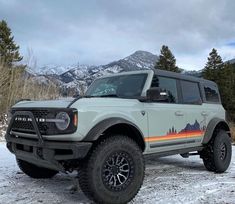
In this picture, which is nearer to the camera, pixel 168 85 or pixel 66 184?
pixel 66 184

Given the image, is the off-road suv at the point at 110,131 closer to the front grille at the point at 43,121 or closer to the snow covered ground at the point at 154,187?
the front grille at the point at 43,121

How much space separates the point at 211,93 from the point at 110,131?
127 inches

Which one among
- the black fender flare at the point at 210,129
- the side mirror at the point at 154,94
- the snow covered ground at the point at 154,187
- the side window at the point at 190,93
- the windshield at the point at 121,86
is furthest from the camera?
the black fender flare at the point at 210,129

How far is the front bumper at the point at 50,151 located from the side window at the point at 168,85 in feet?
6.11

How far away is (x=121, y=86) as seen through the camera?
5586 millimetres

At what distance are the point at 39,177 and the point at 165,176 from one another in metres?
2.08

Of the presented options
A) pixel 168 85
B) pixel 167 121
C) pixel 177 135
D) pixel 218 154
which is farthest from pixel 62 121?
pixel 218 154

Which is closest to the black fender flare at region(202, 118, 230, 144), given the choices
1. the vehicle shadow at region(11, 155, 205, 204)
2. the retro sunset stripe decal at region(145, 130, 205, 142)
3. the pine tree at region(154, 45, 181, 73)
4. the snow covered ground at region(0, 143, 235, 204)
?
the retro sunset stripe decal at region(145, 130, 205, 142)

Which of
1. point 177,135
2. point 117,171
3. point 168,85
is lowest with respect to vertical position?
point 117,171

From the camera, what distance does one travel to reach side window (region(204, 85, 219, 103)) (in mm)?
6922

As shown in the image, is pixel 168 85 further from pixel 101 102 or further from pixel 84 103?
pixel 84 103

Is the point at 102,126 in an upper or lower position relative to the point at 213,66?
lower

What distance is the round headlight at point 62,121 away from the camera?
411 centimetres

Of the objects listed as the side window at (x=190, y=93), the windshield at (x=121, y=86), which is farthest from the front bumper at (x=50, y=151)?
the side window at (x=190, y=93)
